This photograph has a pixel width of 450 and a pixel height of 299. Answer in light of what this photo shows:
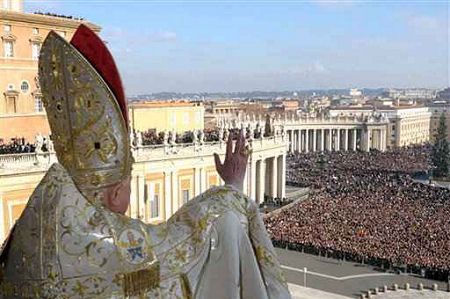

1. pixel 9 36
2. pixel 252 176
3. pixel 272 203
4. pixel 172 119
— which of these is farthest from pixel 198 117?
pixel 9 36

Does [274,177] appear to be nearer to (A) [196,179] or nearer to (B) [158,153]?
(A) [196,179]

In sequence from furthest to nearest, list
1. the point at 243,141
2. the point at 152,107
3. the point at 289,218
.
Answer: the point at 152,107 → the point at 289,218 → the point at 243,141

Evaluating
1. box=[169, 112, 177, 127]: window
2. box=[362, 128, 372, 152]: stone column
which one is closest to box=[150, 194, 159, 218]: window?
box=[169, 112, 177, 127]: window

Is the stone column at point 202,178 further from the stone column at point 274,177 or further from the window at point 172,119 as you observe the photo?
the stone column at point 274,177

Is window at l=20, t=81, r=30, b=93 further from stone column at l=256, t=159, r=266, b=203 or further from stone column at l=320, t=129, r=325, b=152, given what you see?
stone column at l=320, t=129, r=325, b=152

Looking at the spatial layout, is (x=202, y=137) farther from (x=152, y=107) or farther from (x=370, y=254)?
(x=370, y=254)

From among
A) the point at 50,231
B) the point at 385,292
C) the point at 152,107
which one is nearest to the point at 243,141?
the point at 50,231

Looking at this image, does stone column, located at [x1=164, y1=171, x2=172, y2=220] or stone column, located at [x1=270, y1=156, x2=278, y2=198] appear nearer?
stone column, located at [x1=164, y1=171, x2=172, y2=220]
